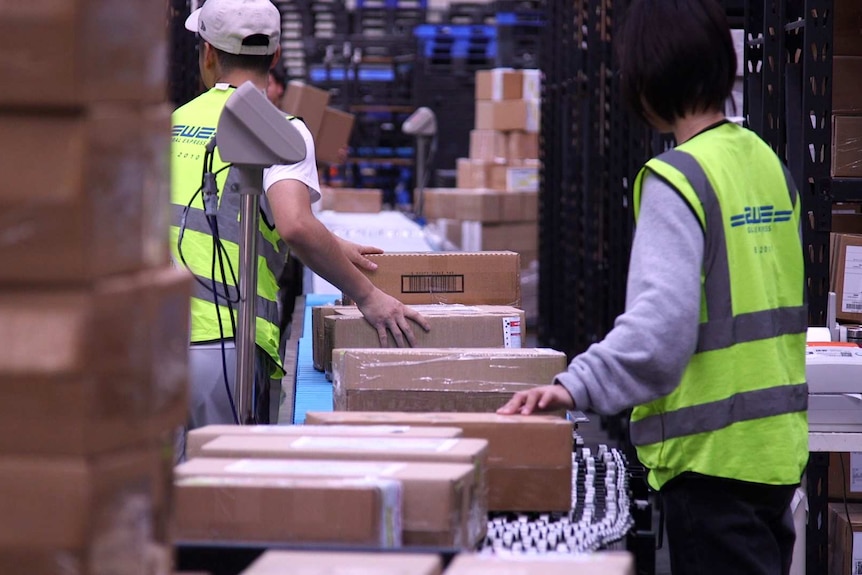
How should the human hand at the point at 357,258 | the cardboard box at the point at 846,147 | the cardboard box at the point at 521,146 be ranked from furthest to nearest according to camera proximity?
the cardboard box at the point at 521,146 < the cardboard box at the point at 846,147 < the human hand at the point at 357,258

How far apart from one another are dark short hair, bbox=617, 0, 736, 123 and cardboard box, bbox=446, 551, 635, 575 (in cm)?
94

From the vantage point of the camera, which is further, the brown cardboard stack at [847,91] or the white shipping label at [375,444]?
the brown cardboard stack at [847,91]

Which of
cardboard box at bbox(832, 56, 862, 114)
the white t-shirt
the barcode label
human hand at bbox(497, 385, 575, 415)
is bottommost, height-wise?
human hand at bbox(497, 385, 575, 415)

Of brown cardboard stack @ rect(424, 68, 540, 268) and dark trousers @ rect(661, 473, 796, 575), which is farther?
brown cardboard stack @ rect(424, 68, 540, 268)

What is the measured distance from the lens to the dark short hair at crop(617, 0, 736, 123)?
86.7 inches

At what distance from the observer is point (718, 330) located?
2.20m

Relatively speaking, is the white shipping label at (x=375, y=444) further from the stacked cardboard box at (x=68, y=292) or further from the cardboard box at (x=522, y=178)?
the cardboard box at (x=522, y=178)

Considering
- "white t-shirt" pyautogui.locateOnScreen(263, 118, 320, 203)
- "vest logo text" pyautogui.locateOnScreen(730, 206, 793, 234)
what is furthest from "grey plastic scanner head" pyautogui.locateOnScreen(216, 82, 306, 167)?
"vest logo text" pyautogui.locateOnScreen(730, 206, 793, 234)

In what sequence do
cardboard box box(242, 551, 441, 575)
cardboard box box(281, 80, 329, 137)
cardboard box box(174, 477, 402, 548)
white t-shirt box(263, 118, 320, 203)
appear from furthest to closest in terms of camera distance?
cardboard box box(281, 80, 329, 137) → white t-shirt box(263, 118, 320, 203) → cardboard box box(174, 477, 402, 548) → cardboard box box(242, 551, 441, 575)

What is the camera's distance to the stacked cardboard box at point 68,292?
1226mm

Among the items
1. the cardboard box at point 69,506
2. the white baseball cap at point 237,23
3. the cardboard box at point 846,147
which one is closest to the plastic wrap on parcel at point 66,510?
the cardboard box at point 69,506

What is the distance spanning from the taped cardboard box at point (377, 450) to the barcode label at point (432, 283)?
151cm

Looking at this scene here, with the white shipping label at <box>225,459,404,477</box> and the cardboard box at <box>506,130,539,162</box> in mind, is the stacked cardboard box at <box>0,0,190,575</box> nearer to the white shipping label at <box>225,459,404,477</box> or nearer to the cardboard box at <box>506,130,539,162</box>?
the white shipping label at <box>225,459,404,477</box>

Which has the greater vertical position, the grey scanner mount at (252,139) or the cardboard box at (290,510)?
the grey scanner mount at (252,139)
